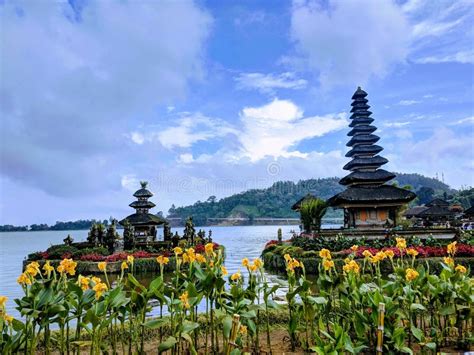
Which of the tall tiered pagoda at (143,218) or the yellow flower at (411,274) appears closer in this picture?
the yellow flower at (411,274)

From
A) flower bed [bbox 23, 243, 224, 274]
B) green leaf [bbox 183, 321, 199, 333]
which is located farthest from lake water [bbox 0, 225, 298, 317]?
green leaf [bbox 183, 321, 199, 333]

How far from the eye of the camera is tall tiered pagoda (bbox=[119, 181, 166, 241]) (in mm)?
31812

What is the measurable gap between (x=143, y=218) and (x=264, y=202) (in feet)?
308

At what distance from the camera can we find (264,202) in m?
124

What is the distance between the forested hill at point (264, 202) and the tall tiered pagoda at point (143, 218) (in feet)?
281

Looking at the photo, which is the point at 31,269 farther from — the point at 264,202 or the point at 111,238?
the point at 264,202

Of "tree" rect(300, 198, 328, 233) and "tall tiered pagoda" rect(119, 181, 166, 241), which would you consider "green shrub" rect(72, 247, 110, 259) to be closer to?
"tall tiered pagoda" rect(119, 181, 166, 241)

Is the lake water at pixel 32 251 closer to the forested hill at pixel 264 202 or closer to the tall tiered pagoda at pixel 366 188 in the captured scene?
the tall tiered pagoda at pixel 366 188

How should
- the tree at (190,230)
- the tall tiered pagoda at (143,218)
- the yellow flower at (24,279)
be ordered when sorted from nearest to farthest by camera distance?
the yellow flower at (24,279) → the tree at (190,230) → the tall tiered pagoda at (143,218)

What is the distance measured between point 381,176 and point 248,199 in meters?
99.3

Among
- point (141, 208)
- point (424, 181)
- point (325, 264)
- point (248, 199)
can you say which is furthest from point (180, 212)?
point (325, 264)

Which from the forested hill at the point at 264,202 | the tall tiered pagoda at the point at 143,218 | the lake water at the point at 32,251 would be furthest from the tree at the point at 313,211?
the forested hill at the point at 264,202

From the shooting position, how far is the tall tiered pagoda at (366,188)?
2728 centimetres

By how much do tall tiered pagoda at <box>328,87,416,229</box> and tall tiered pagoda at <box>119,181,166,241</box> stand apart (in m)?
14.3
